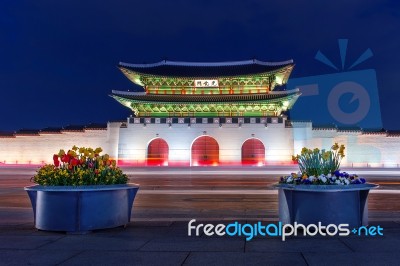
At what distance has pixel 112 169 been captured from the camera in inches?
277

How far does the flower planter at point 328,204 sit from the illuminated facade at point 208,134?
1308 inches

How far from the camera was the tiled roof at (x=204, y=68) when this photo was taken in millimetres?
42125

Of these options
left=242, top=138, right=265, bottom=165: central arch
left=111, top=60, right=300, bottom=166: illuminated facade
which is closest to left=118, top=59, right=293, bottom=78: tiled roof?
left=111, top=60, right=300, bottom=166: illuminated facade

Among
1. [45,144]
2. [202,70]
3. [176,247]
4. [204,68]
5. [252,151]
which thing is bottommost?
[176,247]

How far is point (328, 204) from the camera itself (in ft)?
20.1

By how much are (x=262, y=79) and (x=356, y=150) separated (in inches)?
514

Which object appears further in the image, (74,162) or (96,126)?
(96,126)

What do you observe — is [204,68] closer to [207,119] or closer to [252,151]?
[207,119]

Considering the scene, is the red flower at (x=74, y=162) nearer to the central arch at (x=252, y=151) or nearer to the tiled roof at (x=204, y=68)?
the central arch at (x=252, y=151)

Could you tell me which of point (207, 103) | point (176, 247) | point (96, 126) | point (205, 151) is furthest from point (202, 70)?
point (176, 247)

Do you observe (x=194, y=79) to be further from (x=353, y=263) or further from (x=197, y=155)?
(x=353, y=263)

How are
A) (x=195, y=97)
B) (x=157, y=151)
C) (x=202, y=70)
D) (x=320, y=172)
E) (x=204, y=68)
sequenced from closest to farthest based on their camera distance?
(x=320, y=172), (x=195, y=97), (x=157, y=151), (x=202, y=70), (x=204, y=68)

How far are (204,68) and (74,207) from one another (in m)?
40.5

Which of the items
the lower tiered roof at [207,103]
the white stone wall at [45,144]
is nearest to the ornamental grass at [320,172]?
the lower tiered roof at [207,103]
